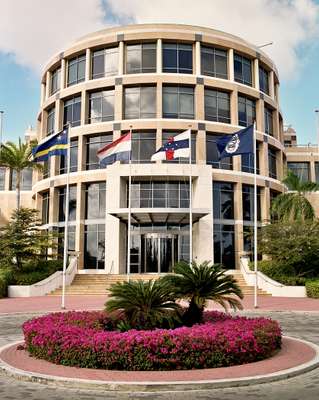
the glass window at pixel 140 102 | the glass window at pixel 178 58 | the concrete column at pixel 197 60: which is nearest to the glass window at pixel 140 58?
the glass window at pixel 178 58

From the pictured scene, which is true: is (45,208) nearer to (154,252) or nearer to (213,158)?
(154,252)

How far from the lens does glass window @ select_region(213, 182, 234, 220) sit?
38438mm

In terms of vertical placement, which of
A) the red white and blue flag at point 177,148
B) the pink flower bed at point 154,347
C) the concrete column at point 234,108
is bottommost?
the pink flower bed at point 154,347

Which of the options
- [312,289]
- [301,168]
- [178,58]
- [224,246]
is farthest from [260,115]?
[312,289]

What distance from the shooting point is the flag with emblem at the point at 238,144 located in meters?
23.4

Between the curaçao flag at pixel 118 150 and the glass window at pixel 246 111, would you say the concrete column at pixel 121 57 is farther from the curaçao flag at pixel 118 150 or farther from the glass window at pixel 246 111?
the curaçao flag at pixel 118 150

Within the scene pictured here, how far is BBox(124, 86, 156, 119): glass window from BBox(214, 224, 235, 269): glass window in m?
11.1

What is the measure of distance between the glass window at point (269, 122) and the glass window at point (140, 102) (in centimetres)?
1186

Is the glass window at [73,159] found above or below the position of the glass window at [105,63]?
below

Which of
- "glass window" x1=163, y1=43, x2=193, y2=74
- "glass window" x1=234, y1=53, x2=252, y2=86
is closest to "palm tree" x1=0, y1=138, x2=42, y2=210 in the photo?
"glass window" x1=163, y1=43, x2=193, y2=74

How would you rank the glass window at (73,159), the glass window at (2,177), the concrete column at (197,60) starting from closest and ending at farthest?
the concrete column at (197,60)
the glass window at (73,159)
the glass window at (2,177)

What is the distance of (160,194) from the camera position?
3775cm

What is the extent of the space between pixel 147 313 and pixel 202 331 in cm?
169

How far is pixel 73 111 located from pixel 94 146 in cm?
447
